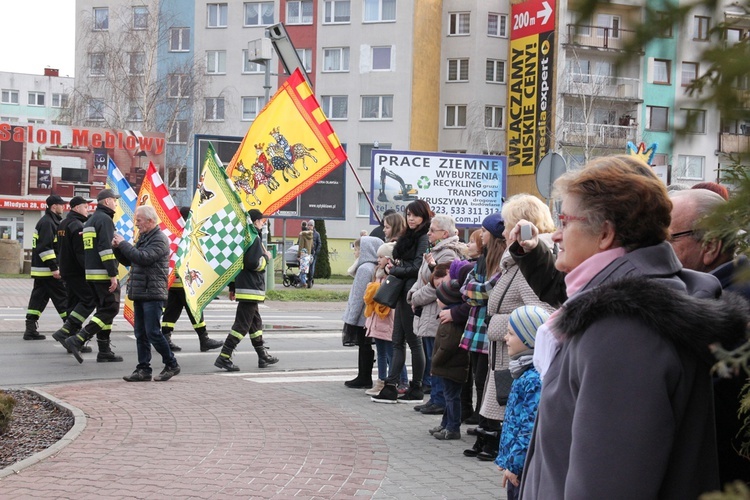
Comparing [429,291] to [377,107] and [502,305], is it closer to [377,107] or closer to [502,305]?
[502,305]

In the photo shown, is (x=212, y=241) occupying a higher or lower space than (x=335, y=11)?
lower

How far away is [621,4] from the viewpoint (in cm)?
116

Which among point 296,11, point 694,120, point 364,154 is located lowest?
point 694,120

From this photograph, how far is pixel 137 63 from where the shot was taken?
54750mm

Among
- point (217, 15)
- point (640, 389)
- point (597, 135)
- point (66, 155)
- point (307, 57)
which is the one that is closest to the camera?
point (640, 389)

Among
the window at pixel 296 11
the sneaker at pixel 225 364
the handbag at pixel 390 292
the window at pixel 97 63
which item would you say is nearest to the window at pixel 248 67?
the window at pixel 296 11

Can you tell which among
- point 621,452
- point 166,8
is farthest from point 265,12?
point 621,452

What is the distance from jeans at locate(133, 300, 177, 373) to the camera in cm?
1042

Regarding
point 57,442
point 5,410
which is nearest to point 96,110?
point 5,410

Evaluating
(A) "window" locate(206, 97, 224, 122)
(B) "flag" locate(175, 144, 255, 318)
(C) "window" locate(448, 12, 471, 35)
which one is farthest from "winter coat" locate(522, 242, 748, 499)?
(C) "window" locate(448, 12, 471, 35)

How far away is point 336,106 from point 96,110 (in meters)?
14.1

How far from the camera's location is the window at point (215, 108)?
59.5 metres

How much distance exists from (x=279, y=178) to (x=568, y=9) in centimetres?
1357

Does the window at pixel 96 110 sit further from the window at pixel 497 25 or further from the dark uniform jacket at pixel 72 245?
the dark uniform jacket at pixel 72 245
